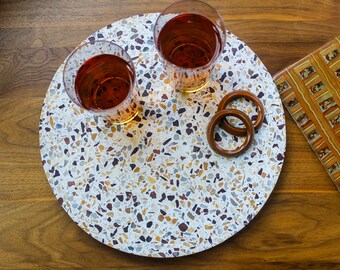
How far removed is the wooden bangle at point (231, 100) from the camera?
88 cm

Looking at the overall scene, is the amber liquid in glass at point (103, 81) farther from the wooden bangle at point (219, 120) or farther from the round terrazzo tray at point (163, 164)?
the wooden bangle at point (219, 120)

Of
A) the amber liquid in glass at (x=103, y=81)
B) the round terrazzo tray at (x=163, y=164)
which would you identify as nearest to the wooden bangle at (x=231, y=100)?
the round terrazzo tray at (x=163, y=164)

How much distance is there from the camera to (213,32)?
87 cm

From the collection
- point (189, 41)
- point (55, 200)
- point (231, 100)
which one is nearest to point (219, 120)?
point (231, 100)

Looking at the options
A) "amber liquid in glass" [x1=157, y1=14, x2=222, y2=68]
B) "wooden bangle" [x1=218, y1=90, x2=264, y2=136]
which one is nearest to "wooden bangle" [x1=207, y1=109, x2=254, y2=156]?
"wooden bangle" [x1=218, y1=90, x2=264, y2=136]

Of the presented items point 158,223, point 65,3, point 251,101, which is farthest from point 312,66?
point 65,3

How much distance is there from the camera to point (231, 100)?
2.99 feet

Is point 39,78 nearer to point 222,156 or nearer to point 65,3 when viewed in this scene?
point 65,3

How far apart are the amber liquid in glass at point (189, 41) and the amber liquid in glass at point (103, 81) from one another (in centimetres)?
10

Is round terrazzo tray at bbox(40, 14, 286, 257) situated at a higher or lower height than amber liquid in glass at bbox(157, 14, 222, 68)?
lower

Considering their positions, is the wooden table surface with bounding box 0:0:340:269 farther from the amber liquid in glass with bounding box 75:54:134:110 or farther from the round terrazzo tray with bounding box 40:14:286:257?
the amber liquid in glass with bounding box 75:54:134:110

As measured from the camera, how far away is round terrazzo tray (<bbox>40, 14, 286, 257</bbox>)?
0.87 m

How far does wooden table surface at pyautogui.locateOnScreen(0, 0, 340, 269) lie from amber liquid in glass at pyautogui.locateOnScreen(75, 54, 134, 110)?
18 cm

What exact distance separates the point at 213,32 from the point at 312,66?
251 mm
